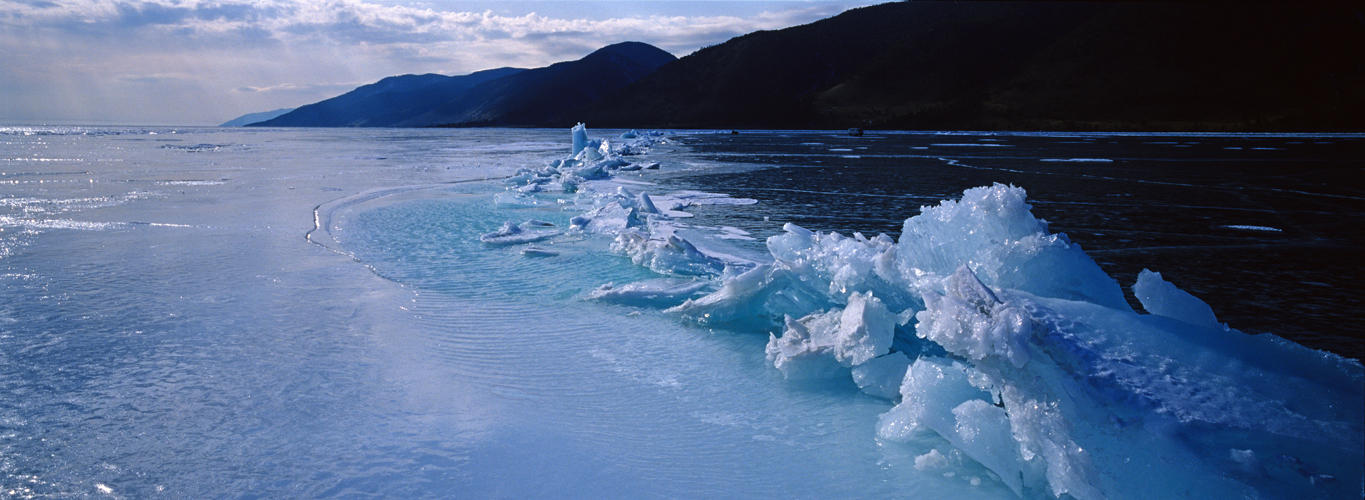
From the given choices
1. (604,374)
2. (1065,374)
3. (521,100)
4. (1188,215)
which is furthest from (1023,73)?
(521,100)

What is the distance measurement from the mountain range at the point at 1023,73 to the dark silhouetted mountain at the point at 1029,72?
21 cm

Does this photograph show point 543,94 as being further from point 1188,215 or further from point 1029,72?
point 1188,215

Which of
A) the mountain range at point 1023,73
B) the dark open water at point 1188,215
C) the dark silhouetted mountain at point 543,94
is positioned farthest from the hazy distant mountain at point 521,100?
the dark open water at point 1188,215

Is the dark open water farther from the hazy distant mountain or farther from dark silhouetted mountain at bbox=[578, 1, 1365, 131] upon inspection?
the hazy distant mountain

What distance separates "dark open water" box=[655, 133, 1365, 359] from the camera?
13.4ft

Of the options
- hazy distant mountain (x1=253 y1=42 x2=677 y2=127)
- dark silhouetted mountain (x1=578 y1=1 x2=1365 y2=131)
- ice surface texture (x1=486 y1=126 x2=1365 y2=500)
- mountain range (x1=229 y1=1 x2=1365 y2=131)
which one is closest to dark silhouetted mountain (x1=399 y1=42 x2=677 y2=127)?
hazy distant mountain (x1=253 y1=42 x2=677 y2=127)

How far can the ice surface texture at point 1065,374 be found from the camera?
1.77 m

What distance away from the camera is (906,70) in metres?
92.7

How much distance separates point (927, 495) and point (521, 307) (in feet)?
9.23

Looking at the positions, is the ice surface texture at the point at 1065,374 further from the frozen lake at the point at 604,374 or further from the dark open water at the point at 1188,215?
the dark open water at the point at 1188,215

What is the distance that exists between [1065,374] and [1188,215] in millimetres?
7572

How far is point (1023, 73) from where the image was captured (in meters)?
81.5

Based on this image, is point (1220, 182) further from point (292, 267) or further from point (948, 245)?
point (292, 267)

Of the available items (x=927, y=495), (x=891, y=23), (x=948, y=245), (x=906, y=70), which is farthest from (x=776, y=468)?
(x=891, y=23)
